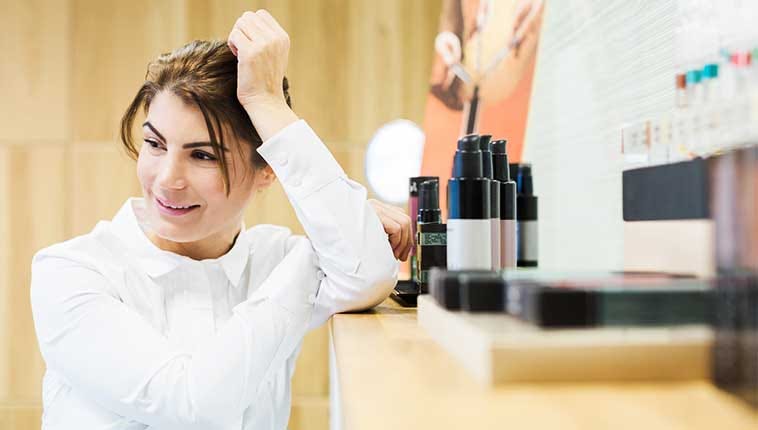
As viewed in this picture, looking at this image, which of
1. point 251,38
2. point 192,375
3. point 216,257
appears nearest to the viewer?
point 192,375

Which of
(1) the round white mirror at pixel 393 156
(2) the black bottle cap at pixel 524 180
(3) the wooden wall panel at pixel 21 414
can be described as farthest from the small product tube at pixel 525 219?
(3) the wooden wall panel at pixel 21 414

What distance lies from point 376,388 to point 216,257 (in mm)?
995

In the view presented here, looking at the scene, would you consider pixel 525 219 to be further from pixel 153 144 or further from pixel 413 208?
pixel 153 144

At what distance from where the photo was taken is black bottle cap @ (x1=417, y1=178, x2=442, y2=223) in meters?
1.17

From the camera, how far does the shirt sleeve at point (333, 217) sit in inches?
43.7

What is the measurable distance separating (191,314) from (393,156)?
6.24ft

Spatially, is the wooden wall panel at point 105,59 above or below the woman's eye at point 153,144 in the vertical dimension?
above

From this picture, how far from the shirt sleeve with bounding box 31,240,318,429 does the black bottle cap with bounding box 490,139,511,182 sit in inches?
12.9

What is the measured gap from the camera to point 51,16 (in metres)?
3.06

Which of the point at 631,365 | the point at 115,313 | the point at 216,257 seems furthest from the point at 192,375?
the point at 631,365

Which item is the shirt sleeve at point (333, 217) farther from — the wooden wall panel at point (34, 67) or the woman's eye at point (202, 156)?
the wooden wall panel at point (34, 67)

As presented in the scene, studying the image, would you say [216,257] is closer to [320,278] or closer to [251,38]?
[320,278]

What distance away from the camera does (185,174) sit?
4.19 feet

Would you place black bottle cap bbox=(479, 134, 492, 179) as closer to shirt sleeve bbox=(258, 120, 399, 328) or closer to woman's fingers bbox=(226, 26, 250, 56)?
shirt sleeve bbox=(258, 120, 399, 328)
